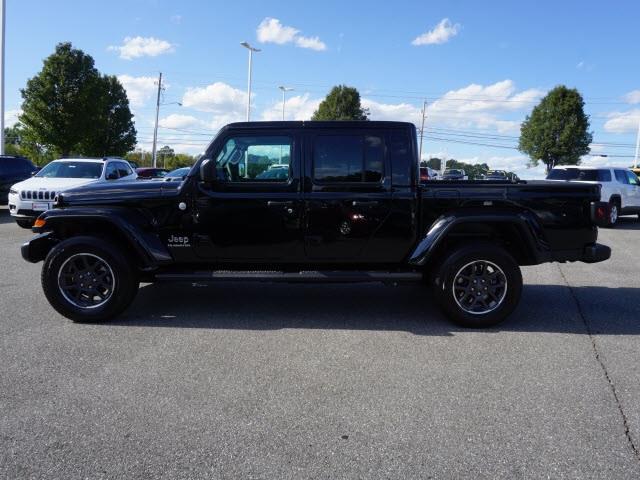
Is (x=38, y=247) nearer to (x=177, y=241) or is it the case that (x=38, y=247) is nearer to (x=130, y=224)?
(x=130, y=224)

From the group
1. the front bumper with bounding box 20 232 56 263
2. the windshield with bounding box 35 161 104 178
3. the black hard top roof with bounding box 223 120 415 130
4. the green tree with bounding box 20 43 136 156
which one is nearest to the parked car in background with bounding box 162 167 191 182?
the black hard top roof with bounding box 223 120 415 130

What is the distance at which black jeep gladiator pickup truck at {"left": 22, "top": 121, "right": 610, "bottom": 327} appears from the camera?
4.99 m

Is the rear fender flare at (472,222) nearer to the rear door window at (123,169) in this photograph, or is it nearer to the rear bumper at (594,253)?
the rear bumper at (594,253)

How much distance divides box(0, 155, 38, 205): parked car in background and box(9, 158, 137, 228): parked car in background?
279 centimetres

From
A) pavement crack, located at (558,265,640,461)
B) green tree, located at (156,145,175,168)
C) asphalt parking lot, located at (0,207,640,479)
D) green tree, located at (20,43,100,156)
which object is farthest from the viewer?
green tree, located at (156,145,175,168)

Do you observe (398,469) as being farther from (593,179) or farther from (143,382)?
(593,179)

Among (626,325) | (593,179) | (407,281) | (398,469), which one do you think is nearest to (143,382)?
(398,469)

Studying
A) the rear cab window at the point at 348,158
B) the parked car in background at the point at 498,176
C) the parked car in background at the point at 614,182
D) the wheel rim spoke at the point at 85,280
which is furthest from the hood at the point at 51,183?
the parked car in background at the point at 614,182

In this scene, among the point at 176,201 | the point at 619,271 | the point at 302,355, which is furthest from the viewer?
the point at 619,271

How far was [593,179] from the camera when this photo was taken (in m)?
16.1

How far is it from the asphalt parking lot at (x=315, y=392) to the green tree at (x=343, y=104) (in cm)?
4618

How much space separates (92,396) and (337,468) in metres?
1.80

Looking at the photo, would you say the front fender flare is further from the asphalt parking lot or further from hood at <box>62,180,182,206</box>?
the asphalt parking lot

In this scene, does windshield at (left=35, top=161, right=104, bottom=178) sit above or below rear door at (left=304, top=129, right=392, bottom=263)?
above
